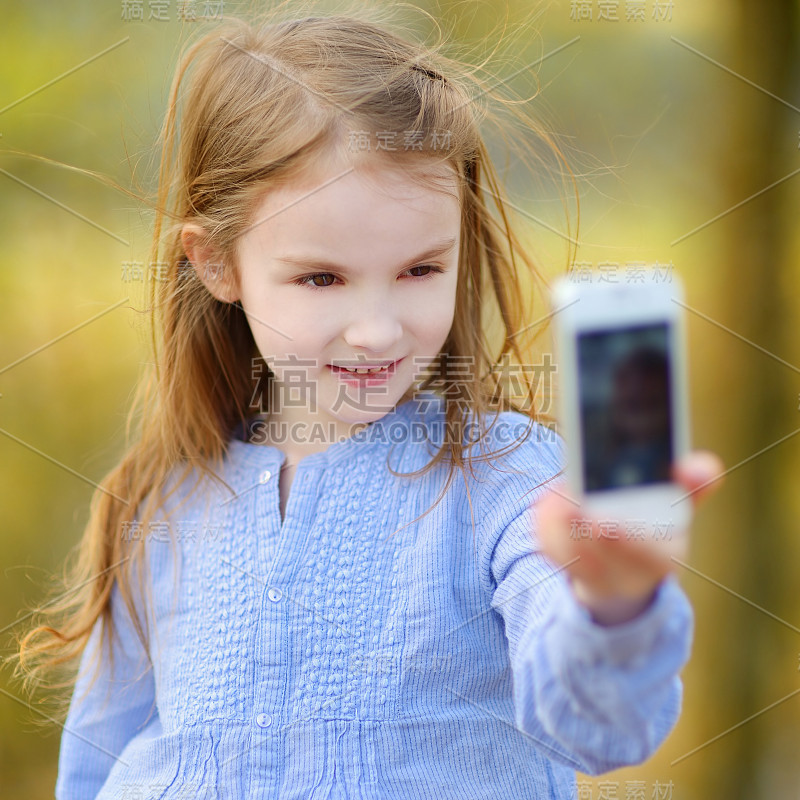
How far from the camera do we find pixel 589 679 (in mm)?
499

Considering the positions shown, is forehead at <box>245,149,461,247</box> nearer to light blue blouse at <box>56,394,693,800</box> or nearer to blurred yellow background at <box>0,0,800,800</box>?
light blue blouse at <box>56,394,693,800</box>

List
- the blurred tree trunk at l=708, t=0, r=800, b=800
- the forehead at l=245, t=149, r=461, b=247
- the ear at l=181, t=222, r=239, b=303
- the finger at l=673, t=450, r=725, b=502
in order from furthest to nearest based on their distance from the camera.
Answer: the blurred tree trunk at l=708, t=0, r=800, b=800 < the ear at l=181, t=222, r=239, b=303 < the forehead at l=245, t=149, r=461, b=247 < the finger at l=673, t=450, r=725, b=502

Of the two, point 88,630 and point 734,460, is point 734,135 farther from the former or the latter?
point 88,630

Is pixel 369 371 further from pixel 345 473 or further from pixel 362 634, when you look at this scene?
pixel 362 634

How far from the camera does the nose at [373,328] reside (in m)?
0.71

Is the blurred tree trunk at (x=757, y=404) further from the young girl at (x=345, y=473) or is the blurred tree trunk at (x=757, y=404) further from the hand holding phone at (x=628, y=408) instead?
the hand holding phone at (x=628, y=408)

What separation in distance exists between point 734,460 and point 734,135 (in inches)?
17.3

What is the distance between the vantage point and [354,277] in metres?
0.71

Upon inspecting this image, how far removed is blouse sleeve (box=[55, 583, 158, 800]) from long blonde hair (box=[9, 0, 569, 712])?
0.03 meters

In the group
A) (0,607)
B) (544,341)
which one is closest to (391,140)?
(544,341)

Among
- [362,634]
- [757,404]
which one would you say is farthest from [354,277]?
[757,404]

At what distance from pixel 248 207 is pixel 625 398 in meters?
0.47

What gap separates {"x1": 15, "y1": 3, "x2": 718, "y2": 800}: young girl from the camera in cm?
72

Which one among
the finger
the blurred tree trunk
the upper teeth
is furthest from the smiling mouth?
the blurred tree trunk
